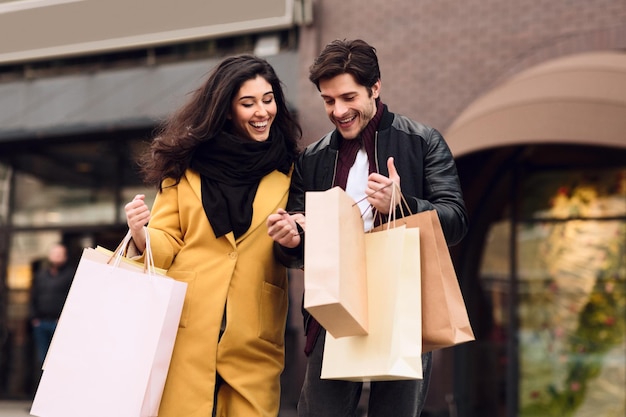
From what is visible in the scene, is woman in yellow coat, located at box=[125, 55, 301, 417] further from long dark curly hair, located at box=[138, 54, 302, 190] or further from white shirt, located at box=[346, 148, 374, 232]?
white shirt, located at box=[346, 148, 374, 232]

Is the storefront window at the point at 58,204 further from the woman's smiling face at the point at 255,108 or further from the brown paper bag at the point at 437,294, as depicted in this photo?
the brown paper bag at the point at 437,294

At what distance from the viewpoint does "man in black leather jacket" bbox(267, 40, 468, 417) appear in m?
3.11

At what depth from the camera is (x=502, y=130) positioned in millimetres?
7555

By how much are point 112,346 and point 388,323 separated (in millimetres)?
957

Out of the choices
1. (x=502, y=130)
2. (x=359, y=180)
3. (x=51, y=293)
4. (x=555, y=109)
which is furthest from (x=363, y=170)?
(x=51, y=293)

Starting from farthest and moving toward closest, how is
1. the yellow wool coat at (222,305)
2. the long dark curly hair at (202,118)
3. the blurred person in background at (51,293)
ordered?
the blurred person in background at (51,293)
the long dark curly hair at (202,118)
the yellow wool coat at (222,305)

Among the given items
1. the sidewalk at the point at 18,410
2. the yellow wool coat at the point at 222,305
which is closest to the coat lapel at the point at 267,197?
the yellow wool coat at the point at 222,305

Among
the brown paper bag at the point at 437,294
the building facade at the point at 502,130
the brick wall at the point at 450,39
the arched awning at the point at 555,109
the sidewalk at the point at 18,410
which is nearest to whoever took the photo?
the brown paper bag at the point at 437,294

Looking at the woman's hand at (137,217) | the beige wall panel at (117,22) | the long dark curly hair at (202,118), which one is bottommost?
the woman's hand at (137,217)

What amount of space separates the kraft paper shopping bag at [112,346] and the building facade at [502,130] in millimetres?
4878

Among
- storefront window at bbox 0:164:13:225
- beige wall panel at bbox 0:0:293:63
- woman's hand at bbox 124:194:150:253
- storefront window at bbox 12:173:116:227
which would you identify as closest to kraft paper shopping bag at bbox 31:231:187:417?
woman's hand at bbox 124:194:150:253

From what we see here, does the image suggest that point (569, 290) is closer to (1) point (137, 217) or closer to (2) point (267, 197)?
(2) point (267, 197)

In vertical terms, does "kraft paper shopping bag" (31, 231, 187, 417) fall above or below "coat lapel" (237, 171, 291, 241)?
below

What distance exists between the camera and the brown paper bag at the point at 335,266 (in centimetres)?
267
